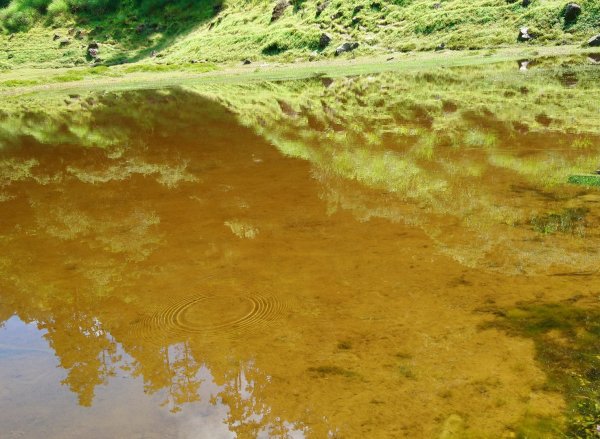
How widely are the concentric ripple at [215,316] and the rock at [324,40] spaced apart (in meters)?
62.9

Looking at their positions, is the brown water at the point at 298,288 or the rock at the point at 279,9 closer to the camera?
the brown water at the point at 298,288

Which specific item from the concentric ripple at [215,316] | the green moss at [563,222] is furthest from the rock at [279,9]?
the concentric ripple at [215,316]

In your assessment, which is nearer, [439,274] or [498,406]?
[498,406]

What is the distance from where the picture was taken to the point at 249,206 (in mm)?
11516

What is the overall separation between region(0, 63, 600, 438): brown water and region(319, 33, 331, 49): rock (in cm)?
5274

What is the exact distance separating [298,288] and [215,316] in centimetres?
A: 128

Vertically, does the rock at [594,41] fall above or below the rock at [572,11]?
below

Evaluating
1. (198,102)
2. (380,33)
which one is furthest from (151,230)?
(380,33)

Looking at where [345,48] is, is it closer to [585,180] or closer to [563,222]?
[585,180]

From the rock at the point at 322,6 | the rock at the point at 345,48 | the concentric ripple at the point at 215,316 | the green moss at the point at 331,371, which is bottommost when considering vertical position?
the rock at the point at 345,48

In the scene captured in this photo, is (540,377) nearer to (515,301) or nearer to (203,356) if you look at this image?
(515,301)

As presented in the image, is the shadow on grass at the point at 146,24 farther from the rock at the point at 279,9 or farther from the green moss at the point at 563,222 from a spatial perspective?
the green moss at the point at 563,222

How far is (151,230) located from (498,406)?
7435 mm

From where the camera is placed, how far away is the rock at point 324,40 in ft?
217
